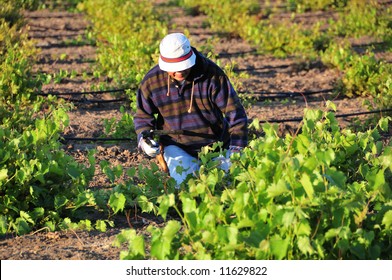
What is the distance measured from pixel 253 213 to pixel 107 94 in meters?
5.20

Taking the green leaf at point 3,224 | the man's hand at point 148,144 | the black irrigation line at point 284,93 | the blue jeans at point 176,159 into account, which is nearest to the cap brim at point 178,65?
the man's hand at point 148,144

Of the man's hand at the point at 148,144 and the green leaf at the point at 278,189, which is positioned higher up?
the green leaf at the point at 278,189

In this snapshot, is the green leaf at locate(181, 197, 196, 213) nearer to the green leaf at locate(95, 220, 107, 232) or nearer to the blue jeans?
the green leaf at locate(95, 220, 107, 232)

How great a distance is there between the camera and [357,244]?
376cm

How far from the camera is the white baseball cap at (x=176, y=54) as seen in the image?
210 inches

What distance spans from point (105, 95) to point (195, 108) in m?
3.32

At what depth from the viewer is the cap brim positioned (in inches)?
211

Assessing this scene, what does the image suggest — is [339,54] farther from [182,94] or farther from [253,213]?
[253,213]

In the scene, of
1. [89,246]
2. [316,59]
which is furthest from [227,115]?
[316,59]

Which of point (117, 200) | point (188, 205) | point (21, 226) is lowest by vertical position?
point (21, 226)

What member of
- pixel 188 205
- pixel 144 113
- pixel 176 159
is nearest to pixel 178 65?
pixel 144 113

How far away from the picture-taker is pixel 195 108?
18.7 ft

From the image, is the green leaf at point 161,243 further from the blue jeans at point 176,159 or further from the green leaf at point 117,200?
the blue jeans at point 176,159

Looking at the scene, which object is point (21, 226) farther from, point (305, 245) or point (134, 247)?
point (305, 245)
